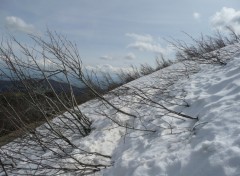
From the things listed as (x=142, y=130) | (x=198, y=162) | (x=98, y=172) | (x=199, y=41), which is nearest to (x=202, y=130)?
(x=198, y=162)

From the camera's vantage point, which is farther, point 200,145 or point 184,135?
point 184,135

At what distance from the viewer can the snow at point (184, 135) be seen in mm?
3047

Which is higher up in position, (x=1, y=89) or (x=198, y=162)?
(x=1, y=89)

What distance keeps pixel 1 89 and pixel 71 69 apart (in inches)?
48.6

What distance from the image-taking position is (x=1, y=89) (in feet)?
18.6

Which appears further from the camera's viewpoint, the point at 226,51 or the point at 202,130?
the point at 226,51

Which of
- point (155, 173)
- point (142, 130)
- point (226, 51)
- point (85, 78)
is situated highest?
point (85, 78)

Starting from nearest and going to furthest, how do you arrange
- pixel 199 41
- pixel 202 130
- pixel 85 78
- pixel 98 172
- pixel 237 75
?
1. pixel 202 130
2. pixel 98 172
3. pixel 237 75
4. pixel 85 78
5. pixel 199 41

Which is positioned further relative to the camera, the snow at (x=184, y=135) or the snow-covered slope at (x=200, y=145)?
the snow at (x=184, y=135)

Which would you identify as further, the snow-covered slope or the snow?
the snow

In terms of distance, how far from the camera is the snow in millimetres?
3047

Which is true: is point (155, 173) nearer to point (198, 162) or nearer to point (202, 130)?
point (198, 162)

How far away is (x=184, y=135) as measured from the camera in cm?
381

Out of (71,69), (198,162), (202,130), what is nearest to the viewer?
(198,162)
